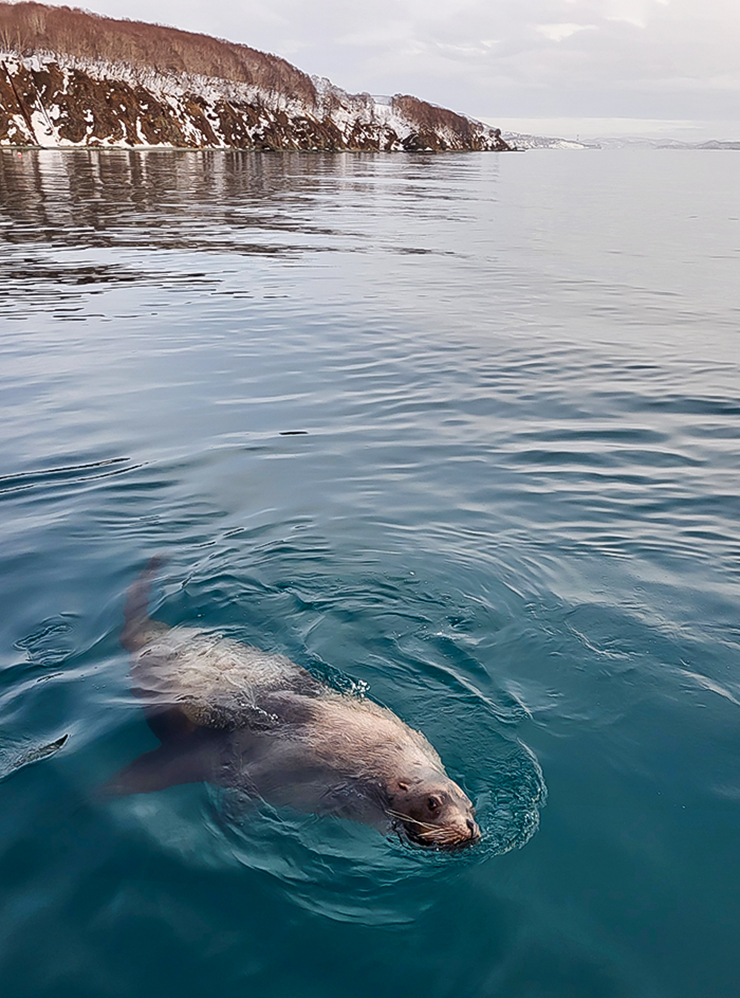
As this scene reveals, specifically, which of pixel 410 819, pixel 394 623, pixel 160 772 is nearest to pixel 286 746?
pixel 160 772

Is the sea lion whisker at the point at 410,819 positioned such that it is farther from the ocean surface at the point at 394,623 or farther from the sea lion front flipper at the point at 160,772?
the sea lion front flipper at the point at 160,772

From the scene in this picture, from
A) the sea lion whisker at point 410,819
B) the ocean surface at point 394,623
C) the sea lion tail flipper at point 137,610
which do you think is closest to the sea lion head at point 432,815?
the sea lion whisker at point 410,819

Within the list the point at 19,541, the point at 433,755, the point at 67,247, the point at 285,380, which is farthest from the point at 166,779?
the point at 67,247

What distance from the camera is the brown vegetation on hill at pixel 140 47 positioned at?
141250 millimetres

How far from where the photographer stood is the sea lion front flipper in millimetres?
5215

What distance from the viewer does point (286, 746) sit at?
5188 millimetres

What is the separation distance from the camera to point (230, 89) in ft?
510

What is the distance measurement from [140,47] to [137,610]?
183 metres

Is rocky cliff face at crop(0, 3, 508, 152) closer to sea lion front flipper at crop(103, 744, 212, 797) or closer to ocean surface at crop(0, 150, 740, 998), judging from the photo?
ocean surface at crop(0, 150, 740, 998)

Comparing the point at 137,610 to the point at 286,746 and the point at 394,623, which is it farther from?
the point at 286,746

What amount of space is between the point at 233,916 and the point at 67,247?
2838 centimetres

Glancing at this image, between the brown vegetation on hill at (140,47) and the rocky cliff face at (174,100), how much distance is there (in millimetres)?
353

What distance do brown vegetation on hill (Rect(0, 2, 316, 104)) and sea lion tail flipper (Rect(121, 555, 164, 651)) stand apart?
154876mm

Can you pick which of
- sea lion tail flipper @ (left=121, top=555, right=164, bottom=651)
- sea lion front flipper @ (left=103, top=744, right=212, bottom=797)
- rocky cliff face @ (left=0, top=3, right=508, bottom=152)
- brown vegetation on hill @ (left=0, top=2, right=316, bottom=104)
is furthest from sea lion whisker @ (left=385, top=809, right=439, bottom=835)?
brown vegetation on hill @ (left=0, top=2, right=316, bottom=104)
